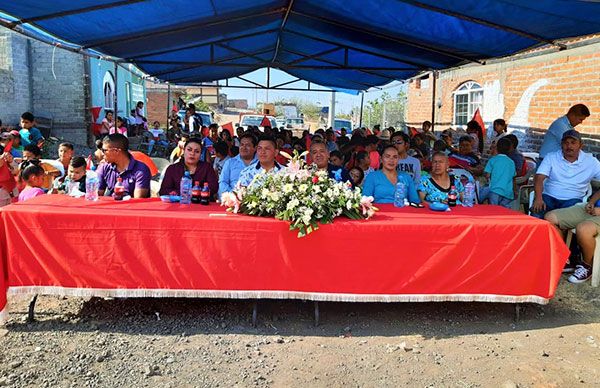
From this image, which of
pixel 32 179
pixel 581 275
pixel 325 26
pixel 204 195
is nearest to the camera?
pixel 204 195

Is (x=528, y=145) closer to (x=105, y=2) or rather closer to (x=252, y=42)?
(x=252, y=42)

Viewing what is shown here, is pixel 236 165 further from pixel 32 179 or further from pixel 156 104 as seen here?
pixel 156 104

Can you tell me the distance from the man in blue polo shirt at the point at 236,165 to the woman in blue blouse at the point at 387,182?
1402 millimetres

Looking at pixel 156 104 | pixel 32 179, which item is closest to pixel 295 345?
pixel 32 179

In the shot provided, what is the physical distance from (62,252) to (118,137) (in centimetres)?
146

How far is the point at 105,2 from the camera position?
5.28 metres

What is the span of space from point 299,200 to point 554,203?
356 cm

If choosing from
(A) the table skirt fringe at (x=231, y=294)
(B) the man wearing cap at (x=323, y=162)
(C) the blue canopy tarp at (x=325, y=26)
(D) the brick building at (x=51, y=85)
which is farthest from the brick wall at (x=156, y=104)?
(A) the table skirt fringe at (x=231, y=294)

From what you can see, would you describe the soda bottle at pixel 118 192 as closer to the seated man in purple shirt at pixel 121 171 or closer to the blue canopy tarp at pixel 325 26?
the seated man in purple shirt at pixel 121 171

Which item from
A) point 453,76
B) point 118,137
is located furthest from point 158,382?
point 453,76

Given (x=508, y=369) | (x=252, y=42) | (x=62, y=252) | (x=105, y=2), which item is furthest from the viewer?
(x=252, y=42)

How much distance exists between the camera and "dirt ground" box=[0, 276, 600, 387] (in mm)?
3193

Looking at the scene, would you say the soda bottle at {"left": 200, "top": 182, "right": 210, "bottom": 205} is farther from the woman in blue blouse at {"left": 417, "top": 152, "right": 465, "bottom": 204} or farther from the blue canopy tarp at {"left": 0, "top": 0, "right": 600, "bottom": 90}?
the blue canopy tarp at {"left": 0, "top": 0, "right": 600, "bottom": 90}

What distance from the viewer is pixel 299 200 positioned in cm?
377
